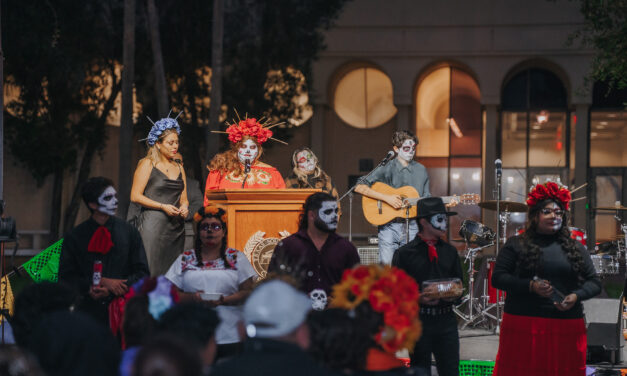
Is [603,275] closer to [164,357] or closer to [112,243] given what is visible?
[112,243]

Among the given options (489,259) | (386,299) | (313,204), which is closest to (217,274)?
(313,204)

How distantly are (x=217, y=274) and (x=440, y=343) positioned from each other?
1688 millimetres

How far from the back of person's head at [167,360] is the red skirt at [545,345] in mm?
4054

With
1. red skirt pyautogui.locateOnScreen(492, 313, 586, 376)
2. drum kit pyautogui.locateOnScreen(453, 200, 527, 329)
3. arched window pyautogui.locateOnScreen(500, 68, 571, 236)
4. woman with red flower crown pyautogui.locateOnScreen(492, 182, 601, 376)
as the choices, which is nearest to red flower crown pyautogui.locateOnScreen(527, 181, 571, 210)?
woman with red flower crown pyautogui.locateOnScreen(492, 182, 601, 376)

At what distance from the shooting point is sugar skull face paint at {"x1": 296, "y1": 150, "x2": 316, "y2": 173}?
9.30 meters

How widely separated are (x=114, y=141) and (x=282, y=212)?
70.2 feet

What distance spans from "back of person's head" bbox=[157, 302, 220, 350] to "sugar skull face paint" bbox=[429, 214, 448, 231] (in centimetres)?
276

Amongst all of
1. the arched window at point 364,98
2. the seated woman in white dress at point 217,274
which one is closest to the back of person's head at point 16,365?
the seated woman in white dress at point 217,274

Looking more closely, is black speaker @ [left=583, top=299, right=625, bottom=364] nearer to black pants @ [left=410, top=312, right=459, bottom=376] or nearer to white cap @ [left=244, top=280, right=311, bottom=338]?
black pants @ [left=410, top=312, right=459, bottom=376]

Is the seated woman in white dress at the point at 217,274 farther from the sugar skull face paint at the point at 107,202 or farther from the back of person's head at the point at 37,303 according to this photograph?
the back of person's head at the point at 37,303

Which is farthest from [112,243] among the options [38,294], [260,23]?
[260,23]

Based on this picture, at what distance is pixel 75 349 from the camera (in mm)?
3676

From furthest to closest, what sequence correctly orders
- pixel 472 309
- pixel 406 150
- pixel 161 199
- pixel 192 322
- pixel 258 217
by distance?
pixel 472 309, pixel 406 150, pixel 161 199, pixel 258 217, pixel 192 322

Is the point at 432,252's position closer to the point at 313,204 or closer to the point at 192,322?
the point at 313,204
